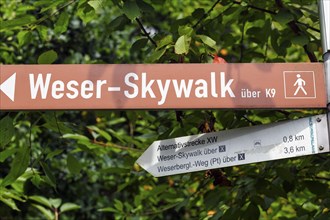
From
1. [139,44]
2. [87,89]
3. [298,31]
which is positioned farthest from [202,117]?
[87,89]

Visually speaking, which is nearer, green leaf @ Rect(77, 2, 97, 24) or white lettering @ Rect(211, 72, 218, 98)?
white lettering @ Rect(211, 72, 218, 98)

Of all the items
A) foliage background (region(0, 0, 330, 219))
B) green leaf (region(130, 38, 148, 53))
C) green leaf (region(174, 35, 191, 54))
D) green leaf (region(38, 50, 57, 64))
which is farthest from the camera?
green leaf (region(130, 38, 148, 53))

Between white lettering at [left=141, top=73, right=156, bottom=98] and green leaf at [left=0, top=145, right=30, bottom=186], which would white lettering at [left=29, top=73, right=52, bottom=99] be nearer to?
white lettering at [left=141, top=73, right=156, bottom=98]

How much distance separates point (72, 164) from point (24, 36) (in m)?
0.42

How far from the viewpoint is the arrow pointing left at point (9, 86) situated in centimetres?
126

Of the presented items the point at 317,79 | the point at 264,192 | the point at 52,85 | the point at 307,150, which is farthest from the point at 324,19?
the point at 264,192

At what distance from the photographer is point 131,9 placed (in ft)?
4.99

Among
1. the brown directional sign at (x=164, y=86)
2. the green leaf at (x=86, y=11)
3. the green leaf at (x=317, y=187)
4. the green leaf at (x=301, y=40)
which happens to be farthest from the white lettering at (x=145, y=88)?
the green leaf at (x=317, y=187)

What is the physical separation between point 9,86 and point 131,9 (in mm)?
406

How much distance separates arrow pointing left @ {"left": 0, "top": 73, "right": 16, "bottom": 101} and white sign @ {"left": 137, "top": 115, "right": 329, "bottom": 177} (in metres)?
0.32

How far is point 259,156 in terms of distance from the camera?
1.26 metres

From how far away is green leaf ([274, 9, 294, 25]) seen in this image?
5.48 ft

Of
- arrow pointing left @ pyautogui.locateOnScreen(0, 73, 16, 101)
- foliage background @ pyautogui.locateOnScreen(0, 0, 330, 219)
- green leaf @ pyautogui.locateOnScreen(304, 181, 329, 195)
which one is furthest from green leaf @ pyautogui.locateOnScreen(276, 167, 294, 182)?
arrow pointing left @ pyautogui.locateOnScreen(0, 73, 16, 101)

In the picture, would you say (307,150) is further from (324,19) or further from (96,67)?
(96,67)
